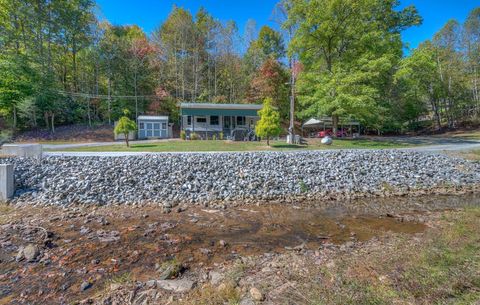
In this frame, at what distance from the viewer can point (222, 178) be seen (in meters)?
8.60

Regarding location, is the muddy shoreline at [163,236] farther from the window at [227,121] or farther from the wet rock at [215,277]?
the window at [227,121]

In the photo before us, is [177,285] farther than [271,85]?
No

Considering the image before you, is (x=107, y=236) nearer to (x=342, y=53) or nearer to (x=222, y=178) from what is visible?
(x=222, y=178)

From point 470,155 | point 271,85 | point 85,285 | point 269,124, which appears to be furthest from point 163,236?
point 271,85

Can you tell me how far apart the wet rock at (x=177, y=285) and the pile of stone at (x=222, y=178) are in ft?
12.6

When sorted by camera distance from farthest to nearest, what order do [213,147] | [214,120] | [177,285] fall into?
1. [214,120]
2. [213,147]
3. [177,285]

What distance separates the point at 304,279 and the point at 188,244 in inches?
96.7

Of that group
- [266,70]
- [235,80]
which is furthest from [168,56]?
[266,70]

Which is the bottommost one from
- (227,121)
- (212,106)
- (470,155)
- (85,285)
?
(85,285)

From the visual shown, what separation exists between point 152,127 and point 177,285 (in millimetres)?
22421

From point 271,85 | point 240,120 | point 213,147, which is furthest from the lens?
point 271,85

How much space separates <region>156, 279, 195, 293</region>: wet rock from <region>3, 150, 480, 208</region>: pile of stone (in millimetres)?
3850

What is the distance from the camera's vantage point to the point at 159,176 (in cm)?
839

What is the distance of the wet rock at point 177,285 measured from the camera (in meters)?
3.16
